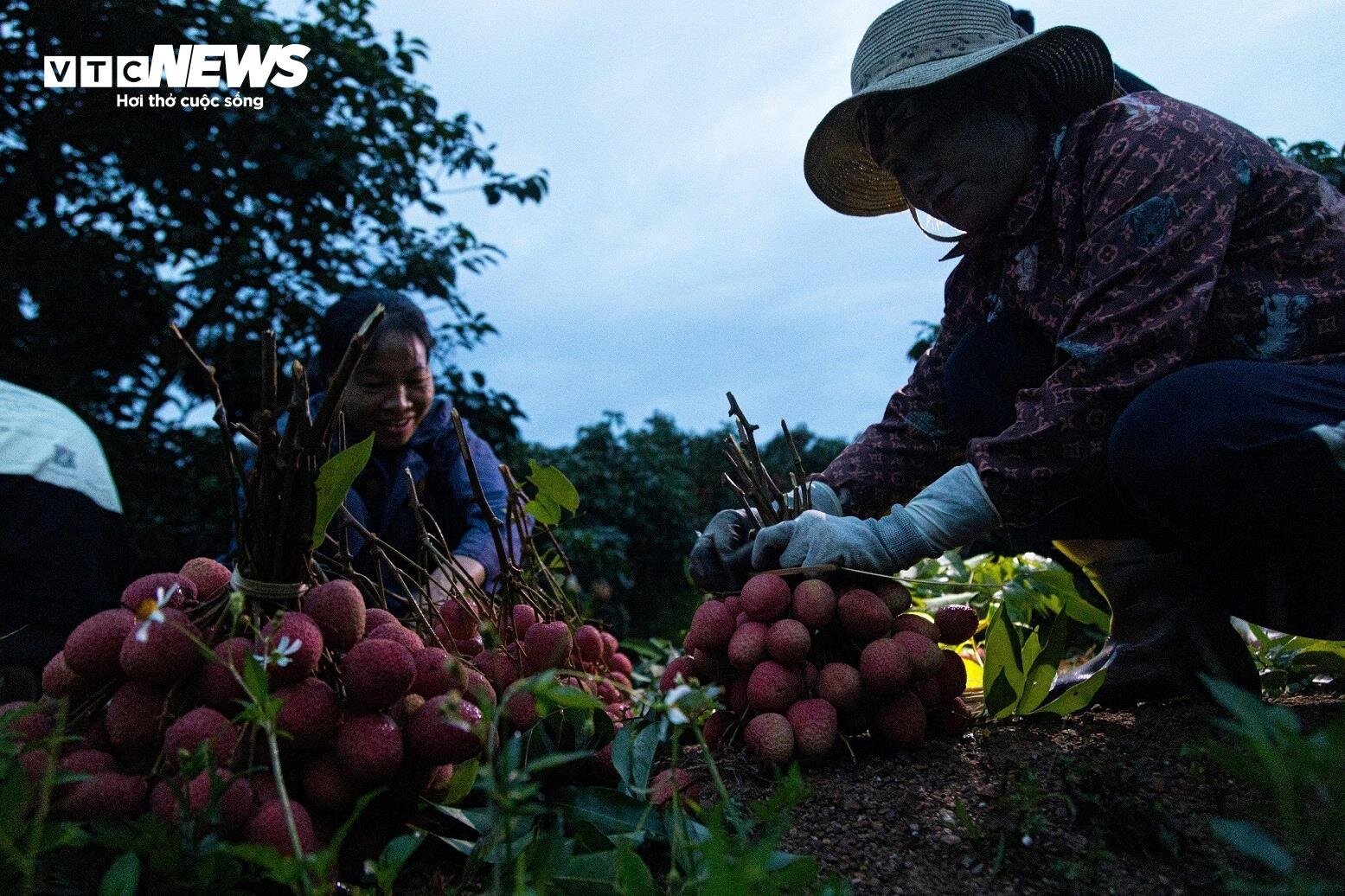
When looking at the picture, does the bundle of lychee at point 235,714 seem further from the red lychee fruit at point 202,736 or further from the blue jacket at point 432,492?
the blue jacket at point 432,492

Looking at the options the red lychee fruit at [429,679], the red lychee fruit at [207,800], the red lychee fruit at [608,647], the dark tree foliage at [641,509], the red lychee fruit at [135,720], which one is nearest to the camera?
the red lychee fruit at [207,800]

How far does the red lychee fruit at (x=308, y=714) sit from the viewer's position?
1.08 metres

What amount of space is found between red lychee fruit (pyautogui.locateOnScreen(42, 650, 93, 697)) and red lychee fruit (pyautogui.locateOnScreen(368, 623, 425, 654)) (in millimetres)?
294

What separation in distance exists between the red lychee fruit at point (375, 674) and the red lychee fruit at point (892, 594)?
81 cm

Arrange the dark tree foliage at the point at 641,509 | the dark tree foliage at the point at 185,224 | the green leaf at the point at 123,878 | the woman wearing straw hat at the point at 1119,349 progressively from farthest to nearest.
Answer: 1. the dark tree foliage at the point at 641,509
2. the dark tree foliage at the point at 185,224
3. the woman wearing straw hat at the point at 1119,349
4. the green leaf at the point at 123,878

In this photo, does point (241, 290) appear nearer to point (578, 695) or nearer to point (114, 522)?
point (114, 522)

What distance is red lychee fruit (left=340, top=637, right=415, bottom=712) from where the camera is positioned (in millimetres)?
1138

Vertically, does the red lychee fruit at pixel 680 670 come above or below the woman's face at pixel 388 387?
below

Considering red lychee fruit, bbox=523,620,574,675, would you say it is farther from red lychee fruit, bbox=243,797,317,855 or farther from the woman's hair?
the woman's hair

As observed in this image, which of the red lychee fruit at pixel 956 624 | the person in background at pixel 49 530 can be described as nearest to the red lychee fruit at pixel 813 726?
the red lychee fruit at pixel 956 624

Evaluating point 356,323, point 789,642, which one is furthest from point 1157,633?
→ point 356,323

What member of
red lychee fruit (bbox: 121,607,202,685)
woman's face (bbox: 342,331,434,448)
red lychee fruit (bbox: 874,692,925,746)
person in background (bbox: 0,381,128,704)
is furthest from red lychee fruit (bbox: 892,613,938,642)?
person in background (bbox: 0,381,128,704)

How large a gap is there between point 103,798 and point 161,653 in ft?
0.50

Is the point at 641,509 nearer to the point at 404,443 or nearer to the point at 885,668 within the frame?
the point at 404,443
